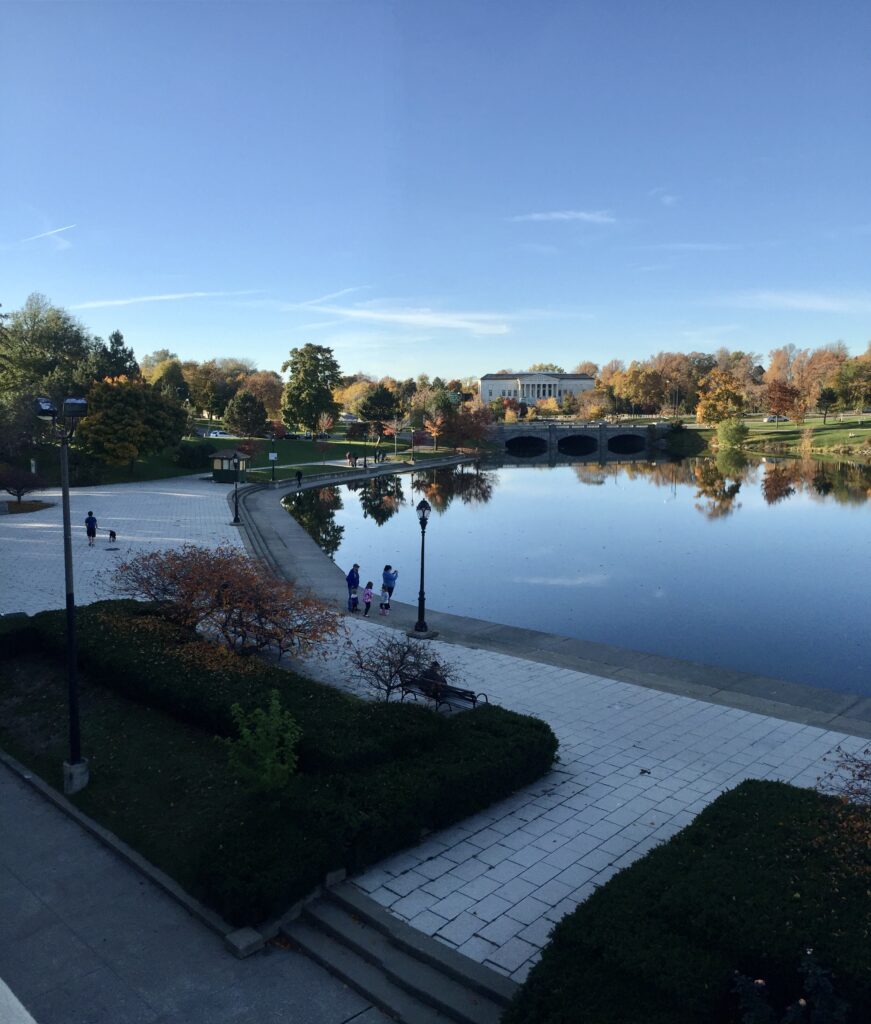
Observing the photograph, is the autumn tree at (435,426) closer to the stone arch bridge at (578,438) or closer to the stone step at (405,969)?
the stone arch bridge at (578,438)

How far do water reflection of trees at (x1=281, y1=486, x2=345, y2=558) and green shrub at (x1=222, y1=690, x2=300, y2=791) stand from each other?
23.3m

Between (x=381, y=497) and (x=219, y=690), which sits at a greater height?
(x=219, y=690)

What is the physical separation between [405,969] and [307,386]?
275 ft

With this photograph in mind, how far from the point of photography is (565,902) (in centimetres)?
841

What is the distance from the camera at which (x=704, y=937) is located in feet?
22.1

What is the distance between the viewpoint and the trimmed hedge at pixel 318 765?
8.41 m

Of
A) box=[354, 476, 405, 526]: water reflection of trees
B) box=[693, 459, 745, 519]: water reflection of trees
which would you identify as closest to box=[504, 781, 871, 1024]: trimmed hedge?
box=[354, 476, 405, 526]: water reflection of trees

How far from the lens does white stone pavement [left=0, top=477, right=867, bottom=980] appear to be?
828 centimetres

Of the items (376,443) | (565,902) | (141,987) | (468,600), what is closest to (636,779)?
(565,902)

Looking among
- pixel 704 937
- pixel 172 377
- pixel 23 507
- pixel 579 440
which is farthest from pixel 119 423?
pixel 579 440

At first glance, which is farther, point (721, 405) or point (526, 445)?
point (526, 445)

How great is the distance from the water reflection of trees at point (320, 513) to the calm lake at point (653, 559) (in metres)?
0.16

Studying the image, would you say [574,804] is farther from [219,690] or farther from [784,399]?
[784,399]

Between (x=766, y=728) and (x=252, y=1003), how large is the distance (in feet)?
32.8
